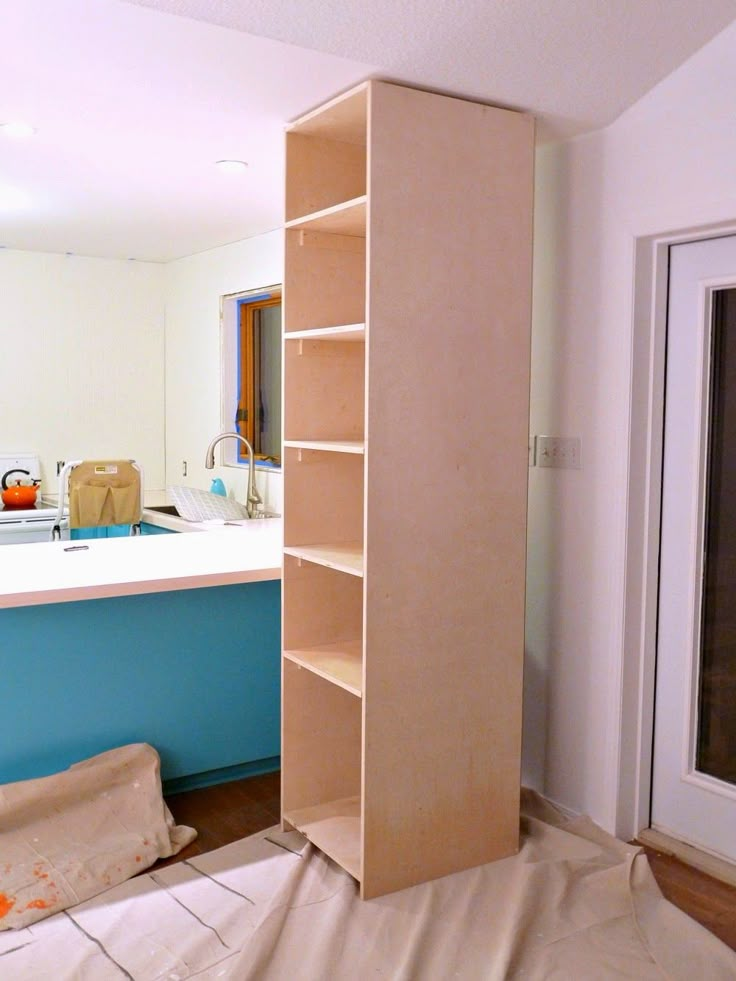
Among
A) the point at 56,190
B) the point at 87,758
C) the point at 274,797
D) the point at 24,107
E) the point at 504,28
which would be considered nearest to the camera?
the point at 504,28

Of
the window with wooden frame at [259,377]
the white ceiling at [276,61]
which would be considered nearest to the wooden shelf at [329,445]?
the white ceiling at [276,61]

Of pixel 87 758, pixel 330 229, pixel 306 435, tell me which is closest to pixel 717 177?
pixel 330 229

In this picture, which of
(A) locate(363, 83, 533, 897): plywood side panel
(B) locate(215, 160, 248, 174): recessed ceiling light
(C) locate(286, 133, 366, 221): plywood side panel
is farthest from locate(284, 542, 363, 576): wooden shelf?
(B) locate(215, 160, 248, 174): recessed ceiling light

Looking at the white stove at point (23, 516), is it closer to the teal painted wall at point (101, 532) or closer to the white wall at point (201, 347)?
the teal painted wall at point (101, 532)

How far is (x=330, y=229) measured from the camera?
111 inches

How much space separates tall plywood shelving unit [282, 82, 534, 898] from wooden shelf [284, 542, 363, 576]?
0.01 metres

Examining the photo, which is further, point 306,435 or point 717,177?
point 306,435

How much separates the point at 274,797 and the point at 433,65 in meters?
2.26

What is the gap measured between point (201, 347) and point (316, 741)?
10.2ft

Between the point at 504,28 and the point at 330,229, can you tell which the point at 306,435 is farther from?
the point at 504,28

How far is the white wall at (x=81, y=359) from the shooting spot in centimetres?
552

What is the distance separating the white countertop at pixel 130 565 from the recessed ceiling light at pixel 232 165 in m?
1.36

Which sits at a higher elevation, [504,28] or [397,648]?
[504,28]

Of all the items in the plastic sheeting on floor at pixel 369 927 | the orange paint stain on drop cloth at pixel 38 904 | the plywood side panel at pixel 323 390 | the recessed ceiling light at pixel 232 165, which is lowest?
the plastic sheeting on floor at pixel 369 927
